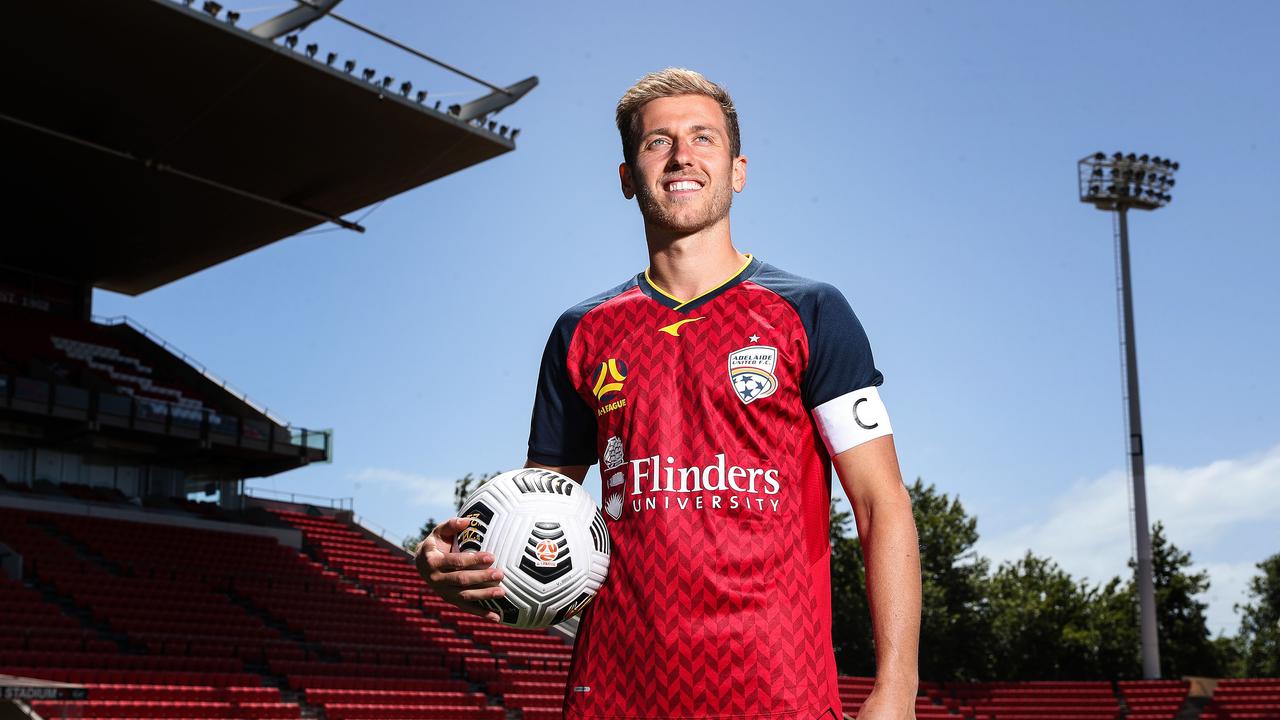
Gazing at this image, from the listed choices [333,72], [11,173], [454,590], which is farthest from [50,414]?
[454,590]

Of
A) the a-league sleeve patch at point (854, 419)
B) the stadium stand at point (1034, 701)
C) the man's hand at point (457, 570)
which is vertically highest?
the a-league sleeve patch at point (854, 419)

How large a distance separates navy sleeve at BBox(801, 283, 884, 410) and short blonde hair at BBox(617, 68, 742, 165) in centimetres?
46

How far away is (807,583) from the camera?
8.59ft

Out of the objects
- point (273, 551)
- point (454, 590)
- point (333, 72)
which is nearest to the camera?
point (454, 590)

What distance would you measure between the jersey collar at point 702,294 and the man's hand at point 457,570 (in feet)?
2.30

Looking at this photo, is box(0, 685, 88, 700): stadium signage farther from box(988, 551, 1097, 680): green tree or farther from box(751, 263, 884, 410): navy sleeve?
box(988, 551, 1097, 680): green tree

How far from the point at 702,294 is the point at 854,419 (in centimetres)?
49

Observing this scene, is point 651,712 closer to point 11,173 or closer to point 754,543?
point 754,543

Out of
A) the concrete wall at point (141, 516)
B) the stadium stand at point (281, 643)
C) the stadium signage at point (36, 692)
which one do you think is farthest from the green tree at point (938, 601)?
the stadium signage at point (36, 692)

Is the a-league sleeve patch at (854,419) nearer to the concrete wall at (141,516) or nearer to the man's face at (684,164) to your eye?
the man's face at (684,164)

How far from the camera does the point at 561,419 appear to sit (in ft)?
9.94

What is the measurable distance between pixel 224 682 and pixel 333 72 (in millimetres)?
12756

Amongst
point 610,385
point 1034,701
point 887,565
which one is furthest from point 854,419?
point 1034,701

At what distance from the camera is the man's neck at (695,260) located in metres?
2.86
